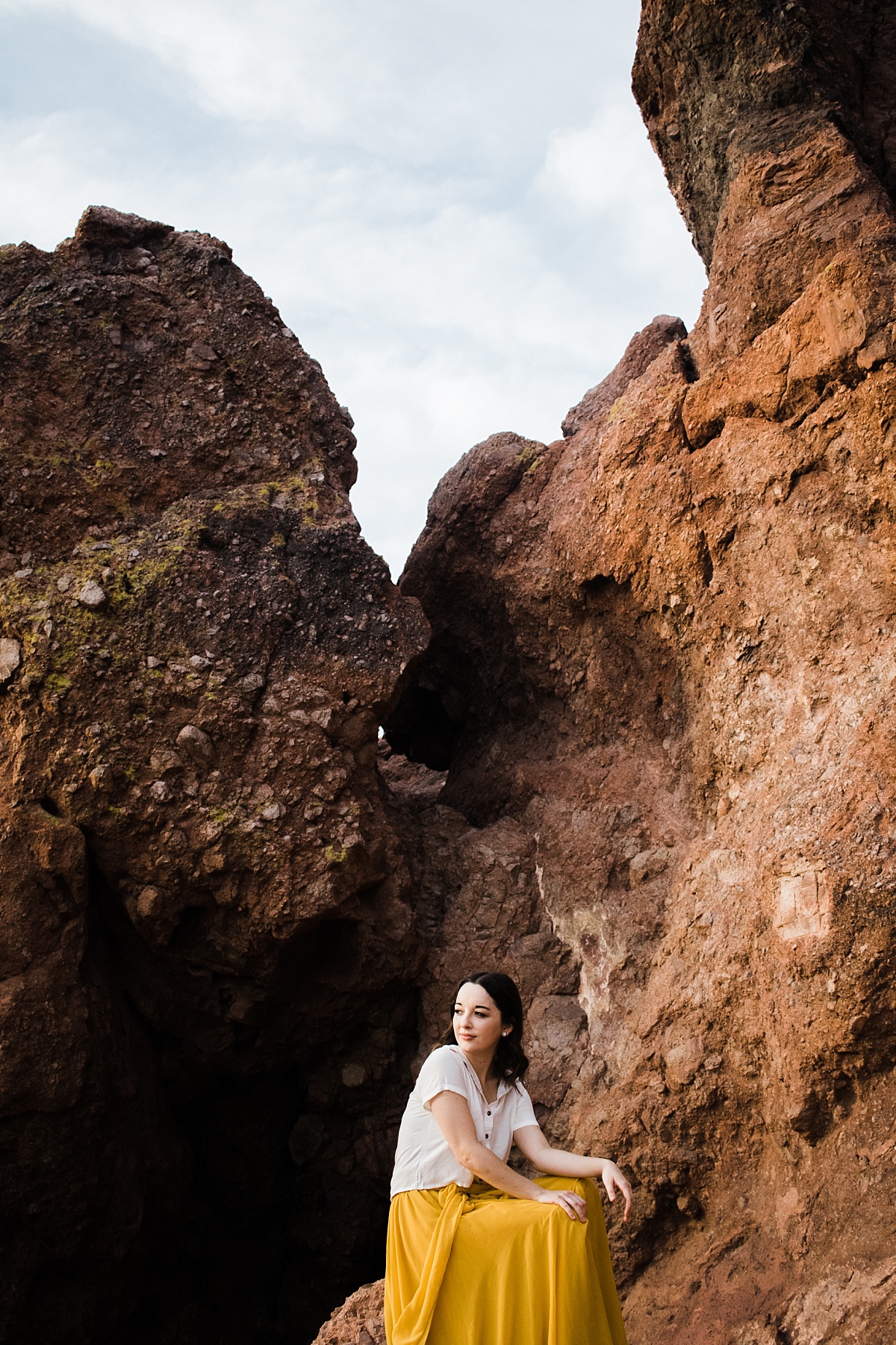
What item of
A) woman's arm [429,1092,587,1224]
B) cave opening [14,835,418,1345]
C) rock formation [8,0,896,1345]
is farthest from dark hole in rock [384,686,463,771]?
woman's arm [429,1092,587,1224]

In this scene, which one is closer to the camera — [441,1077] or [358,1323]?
[441,1077]

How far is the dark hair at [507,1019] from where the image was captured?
12.5ft

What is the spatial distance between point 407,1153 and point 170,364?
421 centimetres

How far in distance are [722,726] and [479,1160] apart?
2261 mm

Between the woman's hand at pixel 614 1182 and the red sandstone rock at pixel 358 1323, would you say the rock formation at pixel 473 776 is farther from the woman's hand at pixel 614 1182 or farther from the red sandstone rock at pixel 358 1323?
the woman's hand at pixel 614 1182

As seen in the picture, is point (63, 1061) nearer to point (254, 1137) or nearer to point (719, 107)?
point (254, 1137)

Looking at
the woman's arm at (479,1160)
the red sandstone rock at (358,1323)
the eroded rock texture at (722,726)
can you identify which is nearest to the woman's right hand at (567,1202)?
the woman's arm at (479,1160)

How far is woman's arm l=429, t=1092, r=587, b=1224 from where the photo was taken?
330 centimetres

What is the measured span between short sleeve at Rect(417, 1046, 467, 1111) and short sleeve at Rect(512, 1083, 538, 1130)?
33 centimetres

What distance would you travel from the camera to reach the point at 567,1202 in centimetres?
327

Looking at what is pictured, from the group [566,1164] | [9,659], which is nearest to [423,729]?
[9,659]

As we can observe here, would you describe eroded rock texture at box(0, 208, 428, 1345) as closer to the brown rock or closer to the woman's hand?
the brown rock

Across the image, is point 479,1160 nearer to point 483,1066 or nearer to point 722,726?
point 483,1066

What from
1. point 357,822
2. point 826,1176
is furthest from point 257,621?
point 826,1176
